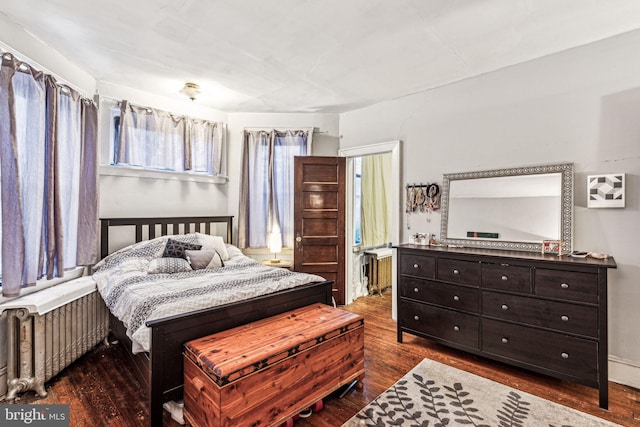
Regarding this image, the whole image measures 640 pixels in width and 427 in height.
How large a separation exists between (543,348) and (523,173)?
1.50m

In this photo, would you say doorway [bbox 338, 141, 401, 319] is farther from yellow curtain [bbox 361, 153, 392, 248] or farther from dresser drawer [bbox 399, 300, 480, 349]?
dresser drawer [bbox 399, 300, 480, 349]

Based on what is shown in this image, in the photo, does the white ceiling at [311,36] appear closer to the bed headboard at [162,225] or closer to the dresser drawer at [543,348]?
the bed headboard at [162,225]

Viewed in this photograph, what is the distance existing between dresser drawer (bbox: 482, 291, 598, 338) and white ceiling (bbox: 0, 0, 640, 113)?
82.1 inches

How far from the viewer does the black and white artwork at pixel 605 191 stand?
7.83ft

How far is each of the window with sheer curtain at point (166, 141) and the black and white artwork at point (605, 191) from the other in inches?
162

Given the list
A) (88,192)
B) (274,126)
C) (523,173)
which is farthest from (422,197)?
(88,192)

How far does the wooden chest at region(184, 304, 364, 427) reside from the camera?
1.66 m

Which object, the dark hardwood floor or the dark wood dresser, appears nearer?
the dark hardwood floor

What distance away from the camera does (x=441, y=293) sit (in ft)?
9.45

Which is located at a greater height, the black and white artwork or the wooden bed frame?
the black and white artwork

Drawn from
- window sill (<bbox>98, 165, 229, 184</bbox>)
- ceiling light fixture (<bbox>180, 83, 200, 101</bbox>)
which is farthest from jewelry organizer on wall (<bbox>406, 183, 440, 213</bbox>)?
ceiling light fixture (<bbox>180, 83, 200, 101</bbox>)

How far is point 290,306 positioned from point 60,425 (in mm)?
1631

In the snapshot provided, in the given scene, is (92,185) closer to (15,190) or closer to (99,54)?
(15,190)

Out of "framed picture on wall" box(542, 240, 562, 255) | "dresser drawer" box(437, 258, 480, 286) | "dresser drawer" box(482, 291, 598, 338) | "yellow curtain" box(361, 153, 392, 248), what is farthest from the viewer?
"yellow curtain" box(361, 153, 392, 248)
